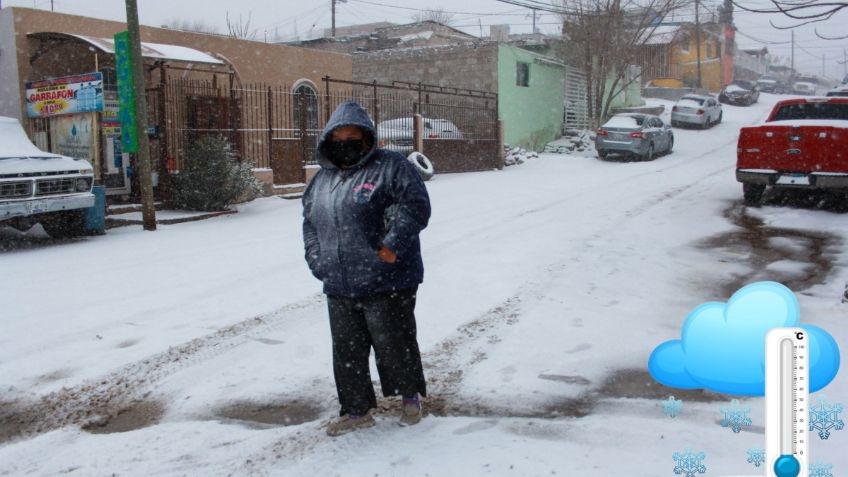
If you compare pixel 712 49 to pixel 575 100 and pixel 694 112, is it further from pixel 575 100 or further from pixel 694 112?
pixel 575 100

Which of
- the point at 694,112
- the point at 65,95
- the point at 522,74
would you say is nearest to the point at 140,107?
the point at 65,95

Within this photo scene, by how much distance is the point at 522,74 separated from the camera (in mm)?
26938

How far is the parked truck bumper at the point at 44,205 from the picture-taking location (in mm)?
9633

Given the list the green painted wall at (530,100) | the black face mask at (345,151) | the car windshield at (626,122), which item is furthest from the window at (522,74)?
the black face mask at (345,151)

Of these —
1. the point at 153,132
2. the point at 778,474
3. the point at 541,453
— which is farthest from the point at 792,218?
the point at 153,132

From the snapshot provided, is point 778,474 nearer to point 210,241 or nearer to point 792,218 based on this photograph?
point 210,241

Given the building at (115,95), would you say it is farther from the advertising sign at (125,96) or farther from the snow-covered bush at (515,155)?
the snow-covered bush at (515,155)

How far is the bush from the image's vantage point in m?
12.9

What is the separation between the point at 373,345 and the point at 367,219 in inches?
25.8

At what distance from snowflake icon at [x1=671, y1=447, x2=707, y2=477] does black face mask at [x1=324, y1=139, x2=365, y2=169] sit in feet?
6.91

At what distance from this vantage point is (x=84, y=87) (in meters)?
12.1

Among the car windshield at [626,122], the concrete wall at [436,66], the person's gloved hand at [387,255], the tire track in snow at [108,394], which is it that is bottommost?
the tire track in snow at [108,394]

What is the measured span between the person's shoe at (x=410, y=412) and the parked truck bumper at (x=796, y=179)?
9115 millimetres

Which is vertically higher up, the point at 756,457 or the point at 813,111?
the point at 813,111
